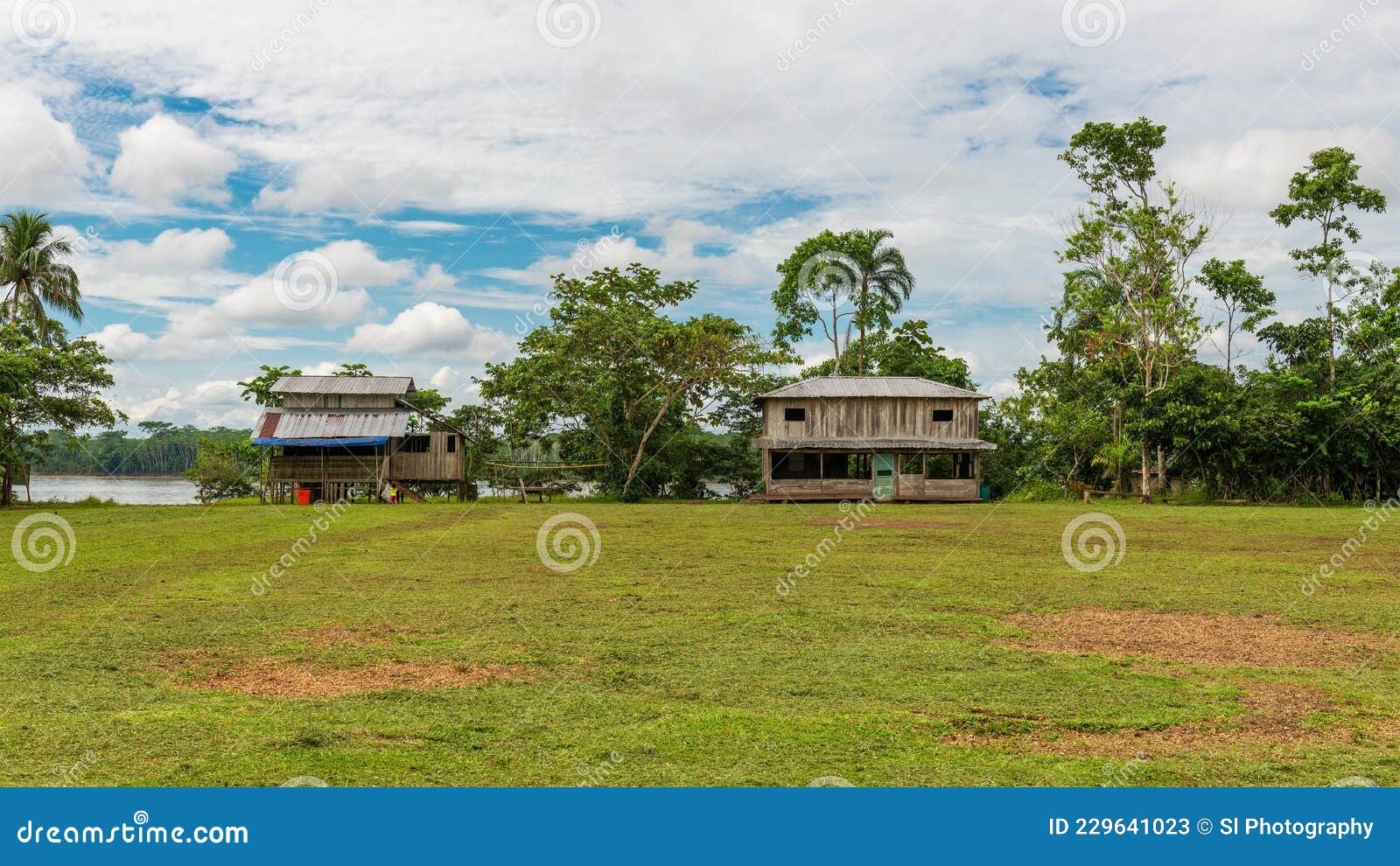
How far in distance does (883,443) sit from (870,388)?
250 centimetres

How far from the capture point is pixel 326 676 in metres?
8.12

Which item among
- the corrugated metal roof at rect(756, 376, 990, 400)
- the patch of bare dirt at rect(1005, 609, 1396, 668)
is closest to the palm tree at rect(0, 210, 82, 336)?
the corrugated metal roof at rect(756, 376, 990, 400)

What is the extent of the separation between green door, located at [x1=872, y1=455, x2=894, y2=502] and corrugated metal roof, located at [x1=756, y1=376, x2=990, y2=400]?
8.50ft

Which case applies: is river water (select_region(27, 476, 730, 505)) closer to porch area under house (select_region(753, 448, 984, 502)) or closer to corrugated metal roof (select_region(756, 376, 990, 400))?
porch area under house (select_region(753, 448, 984, 502))

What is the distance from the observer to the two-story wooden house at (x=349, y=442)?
3806 centimetres

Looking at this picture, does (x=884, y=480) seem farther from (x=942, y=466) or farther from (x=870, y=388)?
Answer: (x=942, y=466)

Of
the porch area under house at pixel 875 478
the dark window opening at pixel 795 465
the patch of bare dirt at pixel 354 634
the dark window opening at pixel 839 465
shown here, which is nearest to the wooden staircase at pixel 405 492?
the porch area under house at pixel 875 478

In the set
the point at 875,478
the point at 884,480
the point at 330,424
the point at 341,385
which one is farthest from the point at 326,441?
the point at 884,480

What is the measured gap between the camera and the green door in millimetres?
37844

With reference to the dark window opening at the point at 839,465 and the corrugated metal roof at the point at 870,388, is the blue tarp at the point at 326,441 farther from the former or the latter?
the dark window opening at the point at 839,465

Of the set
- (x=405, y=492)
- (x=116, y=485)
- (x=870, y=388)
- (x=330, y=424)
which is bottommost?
(x=116, y=485)

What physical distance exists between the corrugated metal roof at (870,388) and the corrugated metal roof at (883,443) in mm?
1710

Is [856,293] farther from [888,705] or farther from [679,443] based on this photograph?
[888,705]

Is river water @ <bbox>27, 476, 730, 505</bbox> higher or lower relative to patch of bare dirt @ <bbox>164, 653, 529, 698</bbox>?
higher
